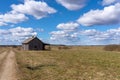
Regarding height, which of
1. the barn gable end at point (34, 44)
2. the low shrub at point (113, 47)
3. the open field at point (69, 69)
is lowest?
the open field at point (69, 69)

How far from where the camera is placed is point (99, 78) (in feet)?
53.3

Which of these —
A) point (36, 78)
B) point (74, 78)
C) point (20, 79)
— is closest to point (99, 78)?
point (74, 78)

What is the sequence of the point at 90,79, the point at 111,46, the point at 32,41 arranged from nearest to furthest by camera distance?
the point at 90,79, the point at 32,41, the point at 111,46

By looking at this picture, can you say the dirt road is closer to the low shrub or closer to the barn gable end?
the barn gable end

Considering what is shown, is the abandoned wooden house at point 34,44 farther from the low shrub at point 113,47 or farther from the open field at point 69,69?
the open field at point 69,69

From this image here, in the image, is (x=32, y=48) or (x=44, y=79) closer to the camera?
(x=44, y=79)

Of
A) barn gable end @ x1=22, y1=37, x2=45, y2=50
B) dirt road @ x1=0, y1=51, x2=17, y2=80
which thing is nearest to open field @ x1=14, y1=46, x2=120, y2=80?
dirt road @ x1=0, y1=51, x2=17, y2=80

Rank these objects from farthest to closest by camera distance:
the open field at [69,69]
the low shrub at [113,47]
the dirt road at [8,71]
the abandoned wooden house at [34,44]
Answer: the low shrub at [113,47] → the abandoned wooden house at [34,44] → the open field at [69,69] → the dirt road at [8,71]

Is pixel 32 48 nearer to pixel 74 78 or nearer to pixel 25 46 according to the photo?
pixel 25 46

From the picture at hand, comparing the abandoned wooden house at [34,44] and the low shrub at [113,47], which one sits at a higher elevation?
the abandoned wooden house at [34,44]

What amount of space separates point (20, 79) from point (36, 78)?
47.7 inches

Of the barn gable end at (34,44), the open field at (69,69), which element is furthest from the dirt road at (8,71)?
the barn gable end at (34,44)

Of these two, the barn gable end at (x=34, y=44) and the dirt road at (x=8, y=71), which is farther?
the barn gable end at (x=34, y=44)

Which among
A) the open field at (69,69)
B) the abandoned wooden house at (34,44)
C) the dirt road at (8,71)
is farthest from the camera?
the abandoned wooden house at (34,44)
